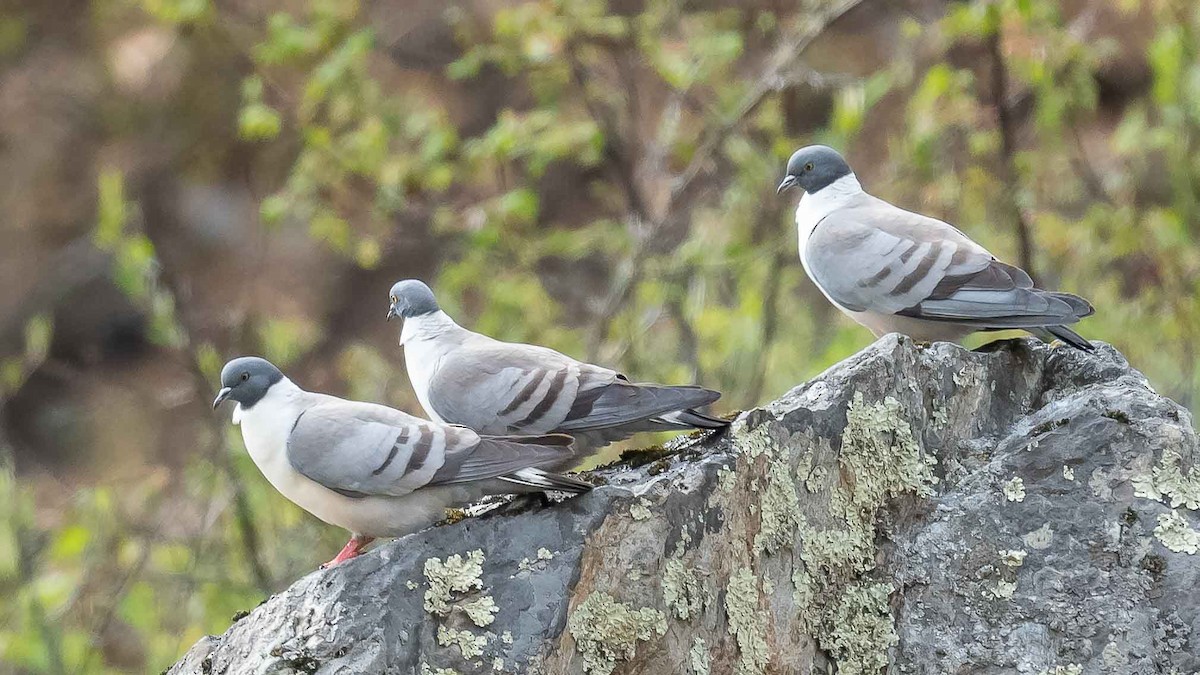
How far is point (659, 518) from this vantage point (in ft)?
11.4

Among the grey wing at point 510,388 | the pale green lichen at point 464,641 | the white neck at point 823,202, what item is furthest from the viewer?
the white neck at point 823,202

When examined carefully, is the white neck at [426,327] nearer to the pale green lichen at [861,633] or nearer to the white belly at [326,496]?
the white belly at [326,496]

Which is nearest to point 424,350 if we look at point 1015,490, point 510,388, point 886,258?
point 510,388

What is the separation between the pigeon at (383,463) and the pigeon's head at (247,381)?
0.51 feet

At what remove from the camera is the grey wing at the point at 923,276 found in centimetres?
445

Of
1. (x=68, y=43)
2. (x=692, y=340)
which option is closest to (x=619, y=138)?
(x=692, y=340)

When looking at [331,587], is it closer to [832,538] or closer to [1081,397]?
[832,538]

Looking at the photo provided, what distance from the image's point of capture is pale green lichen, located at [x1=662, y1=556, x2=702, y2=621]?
3.43m

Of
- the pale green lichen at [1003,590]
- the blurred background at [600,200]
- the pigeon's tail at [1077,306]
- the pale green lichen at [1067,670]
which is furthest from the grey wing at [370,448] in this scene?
the blurred background at [600,200]

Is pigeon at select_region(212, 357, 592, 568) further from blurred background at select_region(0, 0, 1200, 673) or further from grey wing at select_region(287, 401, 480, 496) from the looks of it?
blurred background at select_region(0, 0, 1200, 673)

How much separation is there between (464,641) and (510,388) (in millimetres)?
1063

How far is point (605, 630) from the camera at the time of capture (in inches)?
131

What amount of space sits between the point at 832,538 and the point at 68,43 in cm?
1365

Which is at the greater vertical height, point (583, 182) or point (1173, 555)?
point (1173, 555)
